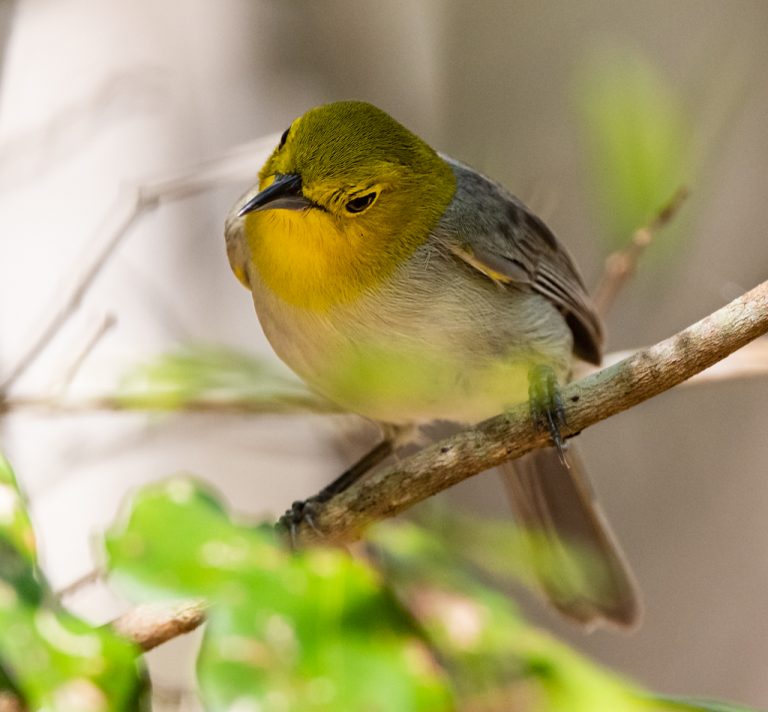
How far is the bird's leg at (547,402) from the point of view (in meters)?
1.39

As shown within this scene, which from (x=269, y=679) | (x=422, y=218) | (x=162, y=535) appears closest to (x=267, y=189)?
(x=422, y=218)

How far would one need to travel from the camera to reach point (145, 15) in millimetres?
2791

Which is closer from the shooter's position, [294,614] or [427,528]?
[294,614]

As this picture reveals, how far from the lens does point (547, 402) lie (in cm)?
149

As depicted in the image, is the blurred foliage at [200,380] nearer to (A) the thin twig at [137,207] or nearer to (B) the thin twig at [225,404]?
(B) the thin twig at [225,404]

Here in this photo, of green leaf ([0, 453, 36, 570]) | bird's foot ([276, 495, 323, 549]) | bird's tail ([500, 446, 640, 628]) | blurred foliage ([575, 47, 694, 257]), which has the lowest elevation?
bird's tail ([500, 446, 640, 628])

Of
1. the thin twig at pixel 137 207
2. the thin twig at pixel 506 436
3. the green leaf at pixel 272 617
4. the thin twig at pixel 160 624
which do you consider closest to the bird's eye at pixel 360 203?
the thin twig at pixel 137 207

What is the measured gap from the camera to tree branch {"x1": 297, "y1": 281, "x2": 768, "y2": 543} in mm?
1163

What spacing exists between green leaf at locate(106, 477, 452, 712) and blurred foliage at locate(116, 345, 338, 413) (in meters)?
0.59

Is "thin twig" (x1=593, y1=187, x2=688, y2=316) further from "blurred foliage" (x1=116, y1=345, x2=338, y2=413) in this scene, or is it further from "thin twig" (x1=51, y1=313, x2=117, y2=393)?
"thin twig" (x1=51, y1=313, x2=117, y2=393)

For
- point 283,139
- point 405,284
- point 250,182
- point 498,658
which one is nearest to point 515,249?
point 405,284

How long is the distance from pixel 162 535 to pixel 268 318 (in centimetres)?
92

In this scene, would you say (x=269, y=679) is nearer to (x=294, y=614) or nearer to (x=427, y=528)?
(x=294, y=614)

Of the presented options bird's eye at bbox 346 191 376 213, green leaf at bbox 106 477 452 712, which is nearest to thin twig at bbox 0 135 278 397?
bird's eye at bbox 346 191 376 213
